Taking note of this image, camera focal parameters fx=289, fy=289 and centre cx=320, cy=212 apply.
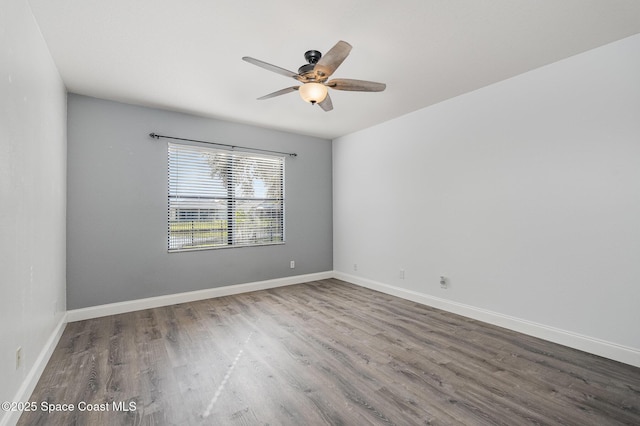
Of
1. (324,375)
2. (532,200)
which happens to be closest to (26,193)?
(324,375)

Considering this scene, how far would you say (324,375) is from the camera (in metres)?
2.21

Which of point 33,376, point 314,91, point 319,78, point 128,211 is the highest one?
point 319,78

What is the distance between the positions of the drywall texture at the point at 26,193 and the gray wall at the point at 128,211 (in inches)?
23.2

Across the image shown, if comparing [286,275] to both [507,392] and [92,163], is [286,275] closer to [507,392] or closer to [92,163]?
[92,163]

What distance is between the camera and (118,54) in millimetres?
2588

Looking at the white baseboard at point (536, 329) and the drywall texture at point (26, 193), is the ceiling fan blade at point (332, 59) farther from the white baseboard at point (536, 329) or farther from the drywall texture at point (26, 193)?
the white baseboard at point (536, 329)

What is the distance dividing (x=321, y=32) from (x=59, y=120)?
2.82 metres

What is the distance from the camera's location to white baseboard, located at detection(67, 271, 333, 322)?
3422 millimetres

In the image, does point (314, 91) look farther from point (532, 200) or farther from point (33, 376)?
point (33, 376)

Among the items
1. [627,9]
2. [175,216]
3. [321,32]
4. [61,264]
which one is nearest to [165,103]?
[175,216]

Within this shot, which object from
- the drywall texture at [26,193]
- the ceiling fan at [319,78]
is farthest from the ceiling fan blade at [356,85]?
the drywall texture at [26,193]

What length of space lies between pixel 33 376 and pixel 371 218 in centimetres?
414

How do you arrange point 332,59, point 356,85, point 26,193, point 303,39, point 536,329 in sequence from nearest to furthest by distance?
point 26,193 < point 332,59 < point 303,39 < point 356,85 < point 536,329

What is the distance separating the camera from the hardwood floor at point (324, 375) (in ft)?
5.81
